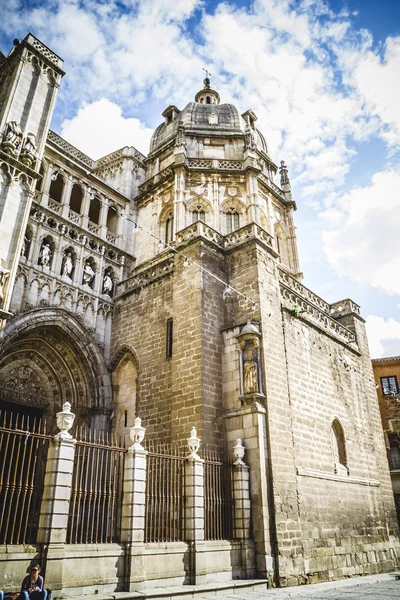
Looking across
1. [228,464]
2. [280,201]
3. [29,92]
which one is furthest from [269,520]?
[280,201]

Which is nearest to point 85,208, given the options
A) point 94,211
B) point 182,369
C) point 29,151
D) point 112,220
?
point 94,211

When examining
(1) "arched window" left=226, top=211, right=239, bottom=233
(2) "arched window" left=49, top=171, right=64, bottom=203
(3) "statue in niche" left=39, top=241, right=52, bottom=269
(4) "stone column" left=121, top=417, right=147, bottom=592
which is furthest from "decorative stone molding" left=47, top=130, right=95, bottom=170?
(4) "stone column" left=121, top=417, right=147, bottom=592

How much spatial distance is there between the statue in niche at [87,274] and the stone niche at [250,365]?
654cm

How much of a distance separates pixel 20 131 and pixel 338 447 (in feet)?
44.1

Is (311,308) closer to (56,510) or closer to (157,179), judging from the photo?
(157,179)

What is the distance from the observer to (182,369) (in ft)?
38.7

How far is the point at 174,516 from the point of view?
9.93 metres

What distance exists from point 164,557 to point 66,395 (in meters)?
7.56

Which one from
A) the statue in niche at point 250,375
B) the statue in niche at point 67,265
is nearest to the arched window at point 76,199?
the statue in niche at point 67,265

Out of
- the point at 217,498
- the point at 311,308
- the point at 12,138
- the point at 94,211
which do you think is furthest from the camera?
the point at 94,211

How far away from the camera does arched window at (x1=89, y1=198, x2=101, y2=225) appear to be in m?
18.0

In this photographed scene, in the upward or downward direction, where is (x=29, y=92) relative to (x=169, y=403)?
upward

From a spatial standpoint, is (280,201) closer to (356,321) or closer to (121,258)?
(356,321)

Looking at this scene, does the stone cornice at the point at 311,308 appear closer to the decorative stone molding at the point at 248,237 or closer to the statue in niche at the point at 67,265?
the decorative stone molding at the point at 248,237
